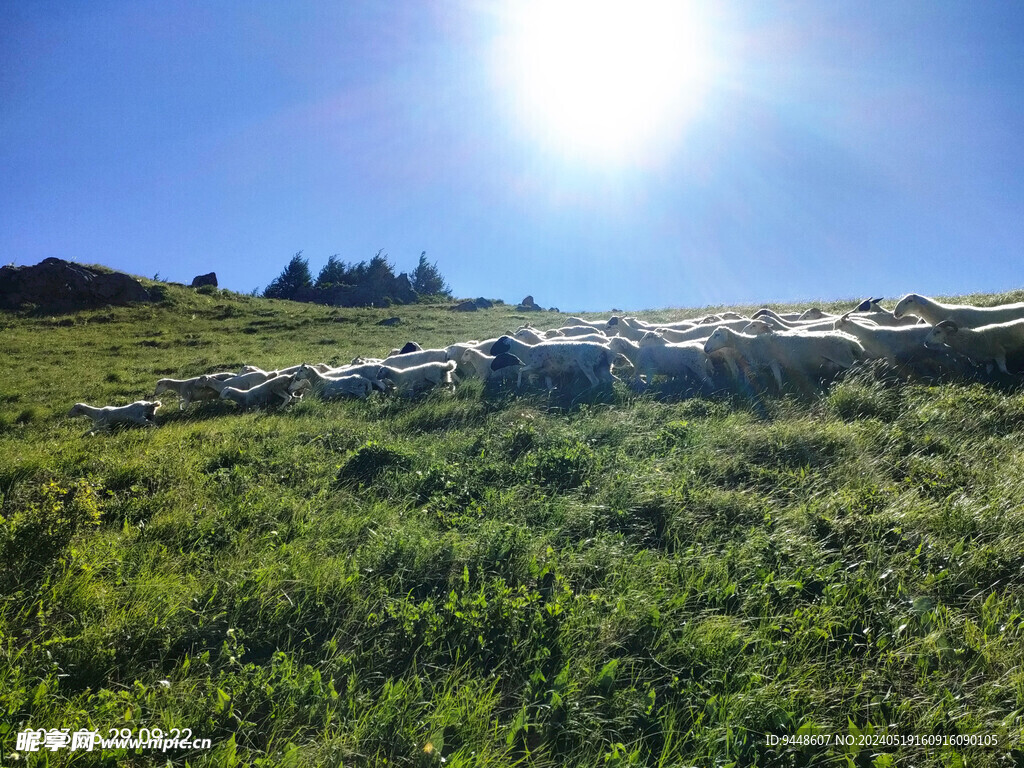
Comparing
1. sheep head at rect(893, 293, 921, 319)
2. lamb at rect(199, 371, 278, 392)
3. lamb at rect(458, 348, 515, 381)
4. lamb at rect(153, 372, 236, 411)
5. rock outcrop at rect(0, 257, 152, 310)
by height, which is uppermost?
rock outcrop at rect(0, 257, 152, 310)

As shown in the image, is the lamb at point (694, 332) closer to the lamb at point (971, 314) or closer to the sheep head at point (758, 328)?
the sheep head at point (758, 328)

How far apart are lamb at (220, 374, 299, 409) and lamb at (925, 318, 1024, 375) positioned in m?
14.2

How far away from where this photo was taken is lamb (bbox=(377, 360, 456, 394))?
13.4m

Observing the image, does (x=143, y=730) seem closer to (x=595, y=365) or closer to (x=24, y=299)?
(x=595, y=365)

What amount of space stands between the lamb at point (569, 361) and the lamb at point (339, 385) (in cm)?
386

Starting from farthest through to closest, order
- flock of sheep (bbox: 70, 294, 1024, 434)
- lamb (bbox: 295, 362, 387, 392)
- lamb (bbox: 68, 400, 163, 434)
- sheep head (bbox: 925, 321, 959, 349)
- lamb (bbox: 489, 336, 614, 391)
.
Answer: lamb (bbox: 295, 362, 387, 392)
lamb (bbox: 489, 336, 614, 391)
lamb (bbox: 68, 400, 163, 434)
flock of sheep (bbox: 70, 294, 1024, 434)
sheep head (bbox: 925, 321, 959, 349)

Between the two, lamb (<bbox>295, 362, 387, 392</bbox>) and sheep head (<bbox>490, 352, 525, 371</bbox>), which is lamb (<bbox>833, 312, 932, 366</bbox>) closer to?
sheep head (<bbox>490, 352, 525, 371</bbox>)

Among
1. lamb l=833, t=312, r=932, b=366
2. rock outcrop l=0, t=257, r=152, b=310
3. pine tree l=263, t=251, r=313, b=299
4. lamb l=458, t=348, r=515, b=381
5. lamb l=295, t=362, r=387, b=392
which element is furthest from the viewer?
pine tree l=263, t=251, r=313, b=299

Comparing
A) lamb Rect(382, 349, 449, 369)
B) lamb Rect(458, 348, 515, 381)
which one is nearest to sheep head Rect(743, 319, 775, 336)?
lamb Rect(458, 348, 515, 381)

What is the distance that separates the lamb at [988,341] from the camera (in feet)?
31.0

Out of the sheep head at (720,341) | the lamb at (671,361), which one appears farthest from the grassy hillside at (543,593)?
the lamb at (671,361)

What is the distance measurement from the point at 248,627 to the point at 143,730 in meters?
1.01

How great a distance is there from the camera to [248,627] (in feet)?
13.2

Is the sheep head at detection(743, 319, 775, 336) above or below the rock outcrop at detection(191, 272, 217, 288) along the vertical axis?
below
